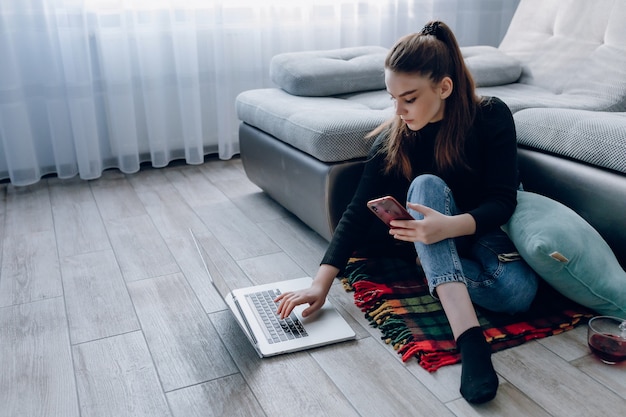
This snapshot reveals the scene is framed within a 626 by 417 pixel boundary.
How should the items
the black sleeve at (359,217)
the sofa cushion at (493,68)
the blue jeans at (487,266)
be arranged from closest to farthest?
the blue jeans at (487,266)
the black sleeve at (359,217)
the sofa cushion at (493,68)

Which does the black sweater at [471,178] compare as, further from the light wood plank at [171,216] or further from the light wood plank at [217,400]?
the light wood plank at [171,216]

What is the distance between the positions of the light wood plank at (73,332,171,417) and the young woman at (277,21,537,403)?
316 mm

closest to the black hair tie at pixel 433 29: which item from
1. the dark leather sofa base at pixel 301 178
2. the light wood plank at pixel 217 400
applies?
the dark leather sofa base at pixel 301 178

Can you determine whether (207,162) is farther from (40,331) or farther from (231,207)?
(40,331)

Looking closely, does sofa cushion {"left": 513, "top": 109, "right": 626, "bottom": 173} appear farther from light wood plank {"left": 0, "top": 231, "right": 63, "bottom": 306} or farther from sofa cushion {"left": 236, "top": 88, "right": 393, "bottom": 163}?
light wood plank {"left": 0, "top": 231, "right": 63, "bottom": 306}

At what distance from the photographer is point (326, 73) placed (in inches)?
85.7

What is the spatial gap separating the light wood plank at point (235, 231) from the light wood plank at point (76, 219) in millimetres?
342

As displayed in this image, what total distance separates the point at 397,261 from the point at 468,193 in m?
0.32

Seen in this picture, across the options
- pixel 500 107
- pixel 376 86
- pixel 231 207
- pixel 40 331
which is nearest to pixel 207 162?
pixel 231 207

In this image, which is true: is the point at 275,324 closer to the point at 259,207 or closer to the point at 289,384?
the point at 289,384

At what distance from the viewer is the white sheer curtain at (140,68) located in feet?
7.95

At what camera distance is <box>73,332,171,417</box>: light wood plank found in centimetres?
114

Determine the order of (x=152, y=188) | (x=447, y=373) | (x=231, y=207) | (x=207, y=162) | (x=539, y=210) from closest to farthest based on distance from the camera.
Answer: (x=447, y=373), (x=539, y=210), (x=231, y=207), (x=152, y=188), (x=207, y=162)

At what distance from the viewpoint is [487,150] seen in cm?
136
